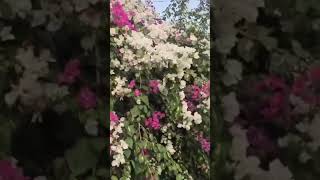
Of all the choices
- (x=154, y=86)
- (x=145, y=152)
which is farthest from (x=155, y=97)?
(x=145, y=152)

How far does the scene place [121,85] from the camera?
8.68ft

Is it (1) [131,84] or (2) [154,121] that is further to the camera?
(2) [154,121]

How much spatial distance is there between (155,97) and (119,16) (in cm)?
48

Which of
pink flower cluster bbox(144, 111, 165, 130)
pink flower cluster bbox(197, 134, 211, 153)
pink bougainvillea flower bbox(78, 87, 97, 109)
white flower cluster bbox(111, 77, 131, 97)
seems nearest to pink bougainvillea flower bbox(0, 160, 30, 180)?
pink bougainvillea flower bbox(78, 87, 97, 109)

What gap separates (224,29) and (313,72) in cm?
23

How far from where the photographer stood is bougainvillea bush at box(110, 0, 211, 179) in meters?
2.63

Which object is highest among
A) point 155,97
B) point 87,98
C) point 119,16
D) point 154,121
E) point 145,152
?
point 119,16

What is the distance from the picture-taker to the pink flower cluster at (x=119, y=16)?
2.58 m

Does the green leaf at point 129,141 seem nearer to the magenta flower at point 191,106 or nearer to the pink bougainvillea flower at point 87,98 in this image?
the magenta flower at point 191,106

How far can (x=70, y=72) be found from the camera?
1207mm

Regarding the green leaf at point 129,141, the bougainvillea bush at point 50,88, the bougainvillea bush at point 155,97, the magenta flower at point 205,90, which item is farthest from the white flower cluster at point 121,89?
the bougainvillea bush at point 50,88

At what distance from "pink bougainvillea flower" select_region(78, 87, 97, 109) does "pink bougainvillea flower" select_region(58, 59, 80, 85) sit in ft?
0.13

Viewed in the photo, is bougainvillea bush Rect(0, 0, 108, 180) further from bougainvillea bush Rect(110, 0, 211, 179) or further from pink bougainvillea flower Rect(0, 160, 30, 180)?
bougainvillea bush Rect(110, 0, 211, 179)

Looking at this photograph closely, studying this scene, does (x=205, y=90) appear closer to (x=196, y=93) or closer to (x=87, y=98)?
(x=196, y=93)
